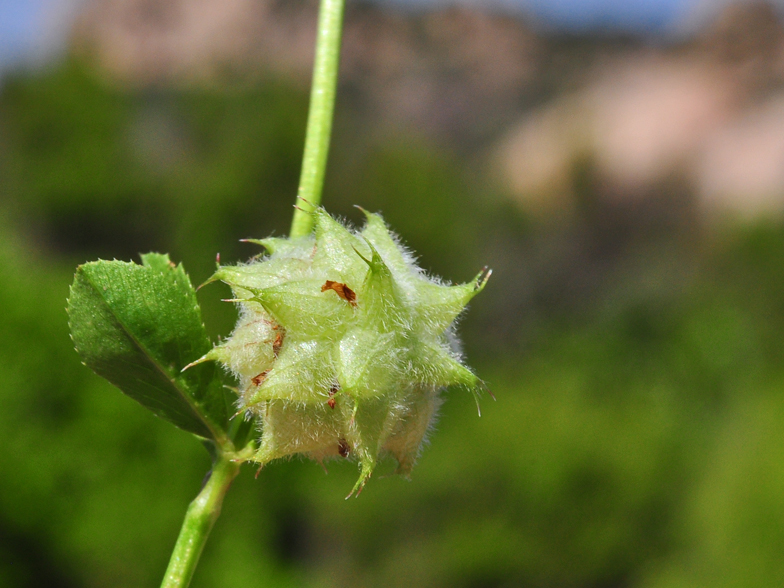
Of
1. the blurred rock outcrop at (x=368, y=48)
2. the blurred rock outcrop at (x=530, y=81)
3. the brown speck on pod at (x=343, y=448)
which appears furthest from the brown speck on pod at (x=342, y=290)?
the blurred rock outcrop at (x=368, y=48)

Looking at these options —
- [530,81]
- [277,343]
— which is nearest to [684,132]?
[530,81]

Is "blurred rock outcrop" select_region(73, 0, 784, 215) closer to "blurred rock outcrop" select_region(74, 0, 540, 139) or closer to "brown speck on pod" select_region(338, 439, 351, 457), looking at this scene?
"blurred rock outcrop" select_region(74, 0, 540, 139)

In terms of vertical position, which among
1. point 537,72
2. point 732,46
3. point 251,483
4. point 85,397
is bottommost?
point 251,483

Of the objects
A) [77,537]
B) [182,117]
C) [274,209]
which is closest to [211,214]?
[274,209]

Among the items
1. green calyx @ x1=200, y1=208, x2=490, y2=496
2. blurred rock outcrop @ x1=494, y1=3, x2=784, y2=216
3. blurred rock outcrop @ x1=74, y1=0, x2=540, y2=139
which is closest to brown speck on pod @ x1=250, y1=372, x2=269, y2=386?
green calyx @ x1=200, y1=208, x2=490, y2=496

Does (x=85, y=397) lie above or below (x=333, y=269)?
below

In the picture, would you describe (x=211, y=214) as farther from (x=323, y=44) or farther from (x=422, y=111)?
(x=323, y=44)

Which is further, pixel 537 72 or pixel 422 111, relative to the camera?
pixel 537 72
